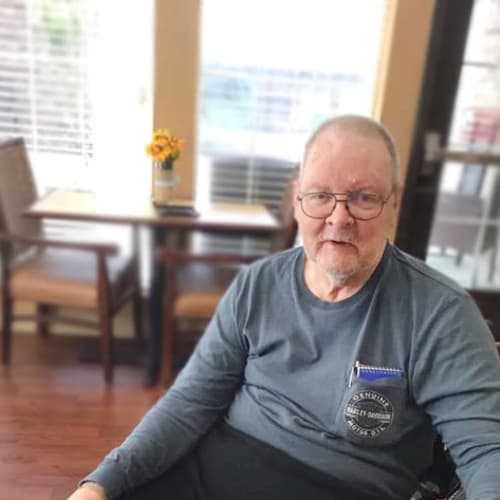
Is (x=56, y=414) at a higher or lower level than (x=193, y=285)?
lower

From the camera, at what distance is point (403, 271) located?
966 millimetres

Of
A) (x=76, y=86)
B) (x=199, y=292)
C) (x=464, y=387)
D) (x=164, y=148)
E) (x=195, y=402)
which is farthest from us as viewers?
(x=199, y=292)

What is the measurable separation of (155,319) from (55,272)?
0.41m

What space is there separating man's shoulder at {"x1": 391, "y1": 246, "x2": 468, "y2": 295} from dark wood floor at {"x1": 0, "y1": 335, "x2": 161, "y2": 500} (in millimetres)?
1205

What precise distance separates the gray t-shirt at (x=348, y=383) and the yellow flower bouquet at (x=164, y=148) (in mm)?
391

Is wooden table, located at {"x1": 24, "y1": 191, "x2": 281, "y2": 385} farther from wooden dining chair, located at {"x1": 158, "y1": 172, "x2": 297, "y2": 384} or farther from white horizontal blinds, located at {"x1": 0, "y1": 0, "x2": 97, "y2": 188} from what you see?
white horizontal blinds, located at {"x1": 0, "y1": 0, "x2": 97, "y2": 188}

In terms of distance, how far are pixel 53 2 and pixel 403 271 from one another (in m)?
1.24

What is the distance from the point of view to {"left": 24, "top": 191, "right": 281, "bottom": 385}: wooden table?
1.37m

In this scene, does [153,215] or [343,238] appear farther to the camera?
[153,215]

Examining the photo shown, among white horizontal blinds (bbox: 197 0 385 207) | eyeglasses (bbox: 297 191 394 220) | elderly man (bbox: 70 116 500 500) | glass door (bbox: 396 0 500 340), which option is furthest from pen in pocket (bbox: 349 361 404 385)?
glass door (bbox: 396 0 500 340)

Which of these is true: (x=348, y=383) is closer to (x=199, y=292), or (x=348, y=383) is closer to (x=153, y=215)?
(x=153, y=215)

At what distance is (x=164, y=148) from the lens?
49.8 inches

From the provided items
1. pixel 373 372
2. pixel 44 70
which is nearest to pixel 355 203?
pixel 373 372

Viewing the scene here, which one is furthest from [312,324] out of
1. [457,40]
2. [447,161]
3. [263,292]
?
[457,40]
